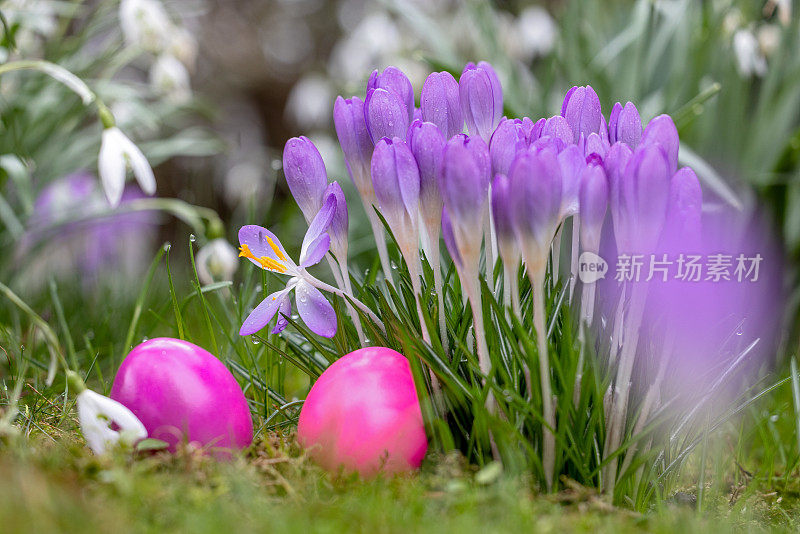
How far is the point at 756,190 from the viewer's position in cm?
212

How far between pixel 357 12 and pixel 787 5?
504 cm

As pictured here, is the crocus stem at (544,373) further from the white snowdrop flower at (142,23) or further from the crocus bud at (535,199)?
the white snowdrop flower at (142,23)

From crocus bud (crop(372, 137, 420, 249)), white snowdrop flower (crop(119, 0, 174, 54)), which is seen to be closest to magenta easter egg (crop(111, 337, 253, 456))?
crocus bud (crop(372, 137, 420, 249))

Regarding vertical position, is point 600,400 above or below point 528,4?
below

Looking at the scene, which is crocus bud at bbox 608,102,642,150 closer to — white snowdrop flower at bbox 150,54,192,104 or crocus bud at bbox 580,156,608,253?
crocus bud at bbox 580,156,608,253

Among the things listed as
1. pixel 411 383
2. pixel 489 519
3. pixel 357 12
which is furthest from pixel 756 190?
pixel 357 12

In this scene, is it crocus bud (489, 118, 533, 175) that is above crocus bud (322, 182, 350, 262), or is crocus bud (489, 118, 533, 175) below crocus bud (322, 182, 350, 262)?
above

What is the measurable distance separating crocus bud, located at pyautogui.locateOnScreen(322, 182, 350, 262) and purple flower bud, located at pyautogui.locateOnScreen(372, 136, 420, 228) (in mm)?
106

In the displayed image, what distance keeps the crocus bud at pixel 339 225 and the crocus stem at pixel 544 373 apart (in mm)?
290

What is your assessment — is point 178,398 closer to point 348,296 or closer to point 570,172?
point 348,296

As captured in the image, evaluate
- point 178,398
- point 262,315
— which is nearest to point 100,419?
point 178,398

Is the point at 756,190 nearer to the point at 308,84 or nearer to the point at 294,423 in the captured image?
the point at 294,423

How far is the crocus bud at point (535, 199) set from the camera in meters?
0.84

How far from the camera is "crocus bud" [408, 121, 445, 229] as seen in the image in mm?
942
